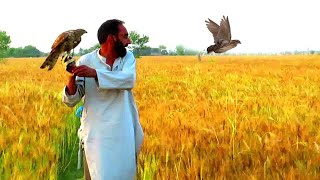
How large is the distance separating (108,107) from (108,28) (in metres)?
0.44

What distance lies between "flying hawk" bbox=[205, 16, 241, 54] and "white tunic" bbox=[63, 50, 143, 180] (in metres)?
0.49

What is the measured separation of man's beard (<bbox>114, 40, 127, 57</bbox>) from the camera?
251cm

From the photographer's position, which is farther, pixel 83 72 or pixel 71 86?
pixel 71 86

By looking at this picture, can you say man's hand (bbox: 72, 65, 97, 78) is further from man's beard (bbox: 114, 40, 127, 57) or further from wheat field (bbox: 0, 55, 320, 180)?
wheat field (bbox: 0, 55, 320, 180)

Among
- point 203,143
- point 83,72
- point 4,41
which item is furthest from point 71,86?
point 4,41

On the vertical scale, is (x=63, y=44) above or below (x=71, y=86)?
above

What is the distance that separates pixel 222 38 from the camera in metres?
2.46

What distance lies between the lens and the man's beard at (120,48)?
8.22 ft

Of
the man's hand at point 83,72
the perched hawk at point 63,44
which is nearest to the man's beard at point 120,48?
the man's hand at point 83,72

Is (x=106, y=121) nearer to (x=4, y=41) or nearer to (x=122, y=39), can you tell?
(x=122, y=39)

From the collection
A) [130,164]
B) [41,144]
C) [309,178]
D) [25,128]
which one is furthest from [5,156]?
[309,178]

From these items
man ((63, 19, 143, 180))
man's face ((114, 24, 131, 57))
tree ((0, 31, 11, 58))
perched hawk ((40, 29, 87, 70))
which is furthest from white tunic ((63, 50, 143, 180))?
tree ((0, 31, 11, 58))

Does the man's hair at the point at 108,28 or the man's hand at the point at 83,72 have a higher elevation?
the man's hair at the point at 108,28

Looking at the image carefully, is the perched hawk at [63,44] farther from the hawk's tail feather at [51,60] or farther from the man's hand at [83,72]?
the man's hand at [83,72]
